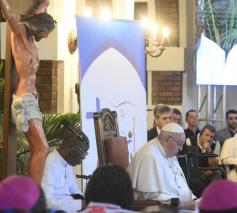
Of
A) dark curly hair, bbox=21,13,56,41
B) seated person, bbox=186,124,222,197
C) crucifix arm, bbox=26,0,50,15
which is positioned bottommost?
seated person, bbox=186,124,222,197

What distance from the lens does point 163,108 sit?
7.41 m

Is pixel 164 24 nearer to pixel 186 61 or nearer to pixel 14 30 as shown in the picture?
pixel 186 61

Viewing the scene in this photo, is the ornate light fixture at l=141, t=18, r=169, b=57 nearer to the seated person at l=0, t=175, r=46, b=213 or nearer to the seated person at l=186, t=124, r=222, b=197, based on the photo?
the seated person at l=186, t=124, r=222, b=197

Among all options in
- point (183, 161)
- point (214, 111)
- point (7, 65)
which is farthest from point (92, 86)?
point (214, 111)

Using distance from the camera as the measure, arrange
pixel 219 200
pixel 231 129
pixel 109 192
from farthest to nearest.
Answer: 1. pixel 231 129
2. pixel 109 192
3. pixel 219 200

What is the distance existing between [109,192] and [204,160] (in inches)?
217

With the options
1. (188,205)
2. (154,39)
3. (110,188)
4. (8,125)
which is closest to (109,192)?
(110,188)

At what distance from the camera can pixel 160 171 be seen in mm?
5461

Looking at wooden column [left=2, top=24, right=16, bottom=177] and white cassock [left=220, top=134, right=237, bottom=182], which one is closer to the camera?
wooden column [left=2, top=24, right=16, bottom=177]

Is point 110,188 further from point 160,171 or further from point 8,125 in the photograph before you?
point 160,171

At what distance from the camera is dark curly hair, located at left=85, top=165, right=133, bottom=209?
312 centimetres

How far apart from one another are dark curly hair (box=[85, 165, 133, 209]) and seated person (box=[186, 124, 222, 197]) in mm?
4529

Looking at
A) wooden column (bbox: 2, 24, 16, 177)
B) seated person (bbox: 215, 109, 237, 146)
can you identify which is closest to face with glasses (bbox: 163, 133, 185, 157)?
wooden column (bbox: 2, 24, 16, 177)

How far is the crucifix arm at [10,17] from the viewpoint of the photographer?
193 inches
